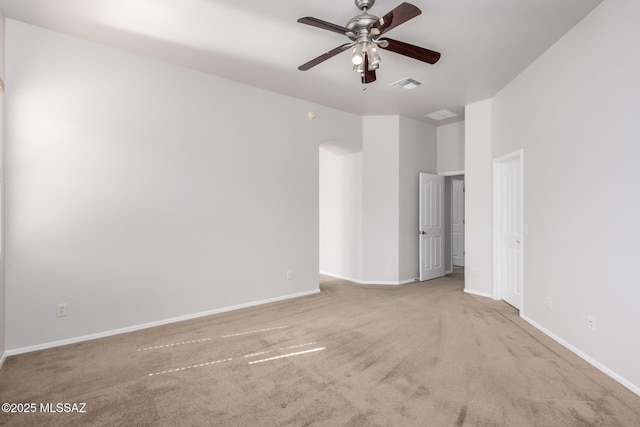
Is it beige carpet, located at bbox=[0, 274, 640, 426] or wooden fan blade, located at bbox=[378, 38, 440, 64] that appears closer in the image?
beige carpet, located at bbox=[0, 274, 640, 426]

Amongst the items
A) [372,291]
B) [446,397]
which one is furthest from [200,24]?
[372,291]

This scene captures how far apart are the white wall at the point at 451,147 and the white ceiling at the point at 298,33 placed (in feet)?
5.89

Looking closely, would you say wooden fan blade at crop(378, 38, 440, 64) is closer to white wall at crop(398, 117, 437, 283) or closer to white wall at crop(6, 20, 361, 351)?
white wall at crop(6, 20, 361, 351)

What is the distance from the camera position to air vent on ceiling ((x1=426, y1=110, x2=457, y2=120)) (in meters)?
5.61

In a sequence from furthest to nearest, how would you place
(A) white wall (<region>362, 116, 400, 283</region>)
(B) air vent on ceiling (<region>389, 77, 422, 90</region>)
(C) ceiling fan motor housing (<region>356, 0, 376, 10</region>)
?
(A) white wall (<region>362, 116, 400, 283</region>), (B) air vent on ceiling (<region>389, 77, 422, 90</region>), (C) ceiling fan motor housing (<region>356, 0, 376, 10</region>)

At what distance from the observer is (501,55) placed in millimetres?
3609

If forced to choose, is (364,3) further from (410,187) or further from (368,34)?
(410,187)

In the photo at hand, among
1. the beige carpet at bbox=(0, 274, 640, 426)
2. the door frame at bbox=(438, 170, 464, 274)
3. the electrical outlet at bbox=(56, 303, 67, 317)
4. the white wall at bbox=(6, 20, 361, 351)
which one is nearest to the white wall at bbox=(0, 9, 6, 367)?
the white wall at bbox=(6, 20, 361, 351)

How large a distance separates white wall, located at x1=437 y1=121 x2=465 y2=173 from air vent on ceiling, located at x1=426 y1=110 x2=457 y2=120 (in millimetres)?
484

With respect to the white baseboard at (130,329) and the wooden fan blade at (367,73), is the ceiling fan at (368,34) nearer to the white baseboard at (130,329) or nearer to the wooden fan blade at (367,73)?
the wooden fan blade at (367,73)

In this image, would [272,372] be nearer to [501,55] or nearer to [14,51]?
[14,51]

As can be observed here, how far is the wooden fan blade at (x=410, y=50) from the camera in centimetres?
267

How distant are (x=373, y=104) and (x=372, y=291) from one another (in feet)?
9.47

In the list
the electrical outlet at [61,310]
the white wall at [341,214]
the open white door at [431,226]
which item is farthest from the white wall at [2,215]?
the open white door at [431,226]
